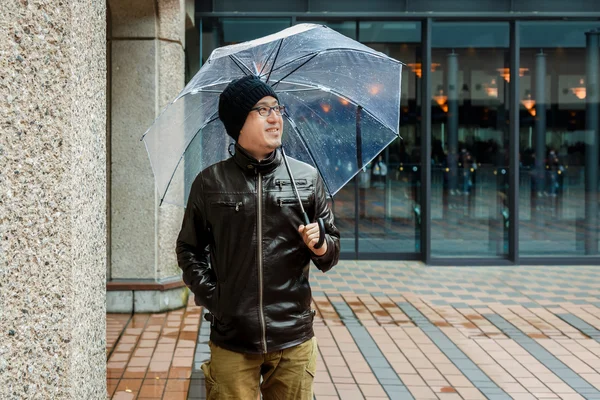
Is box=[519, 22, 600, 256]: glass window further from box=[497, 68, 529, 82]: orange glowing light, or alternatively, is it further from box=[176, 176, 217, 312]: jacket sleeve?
box=[176, 176, 217, 312]: jacket sleeve

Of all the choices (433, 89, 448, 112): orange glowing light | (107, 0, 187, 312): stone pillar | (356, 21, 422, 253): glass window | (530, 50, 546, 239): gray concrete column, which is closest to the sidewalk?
(107, 0, 187, 312): stone pillar

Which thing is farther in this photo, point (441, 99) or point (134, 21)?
point (441, 99)

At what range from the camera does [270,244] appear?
9.18ft

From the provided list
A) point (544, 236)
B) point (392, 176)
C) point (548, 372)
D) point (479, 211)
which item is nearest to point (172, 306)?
point (548, 372)

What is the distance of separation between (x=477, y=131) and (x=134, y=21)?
5.43 metres

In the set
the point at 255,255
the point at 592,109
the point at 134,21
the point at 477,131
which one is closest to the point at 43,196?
the point at 255,255

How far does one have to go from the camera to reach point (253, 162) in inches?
111

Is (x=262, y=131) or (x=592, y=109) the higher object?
(x=592, y=109)

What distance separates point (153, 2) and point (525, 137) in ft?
19.3

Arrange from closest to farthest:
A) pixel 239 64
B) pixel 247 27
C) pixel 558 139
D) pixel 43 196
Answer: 1. pixel 43 196
2. pixel 239 64
3. pixel 247 27
4. pixel 558 139

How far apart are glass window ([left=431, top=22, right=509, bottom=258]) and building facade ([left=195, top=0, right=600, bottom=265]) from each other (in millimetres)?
14

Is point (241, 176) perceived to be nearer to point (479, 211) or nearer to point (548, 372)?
point (548, 372)

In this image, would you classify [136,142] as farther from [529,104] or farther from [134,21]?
[529,104]

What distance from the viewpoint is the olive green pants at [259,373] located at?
2.82 meters
